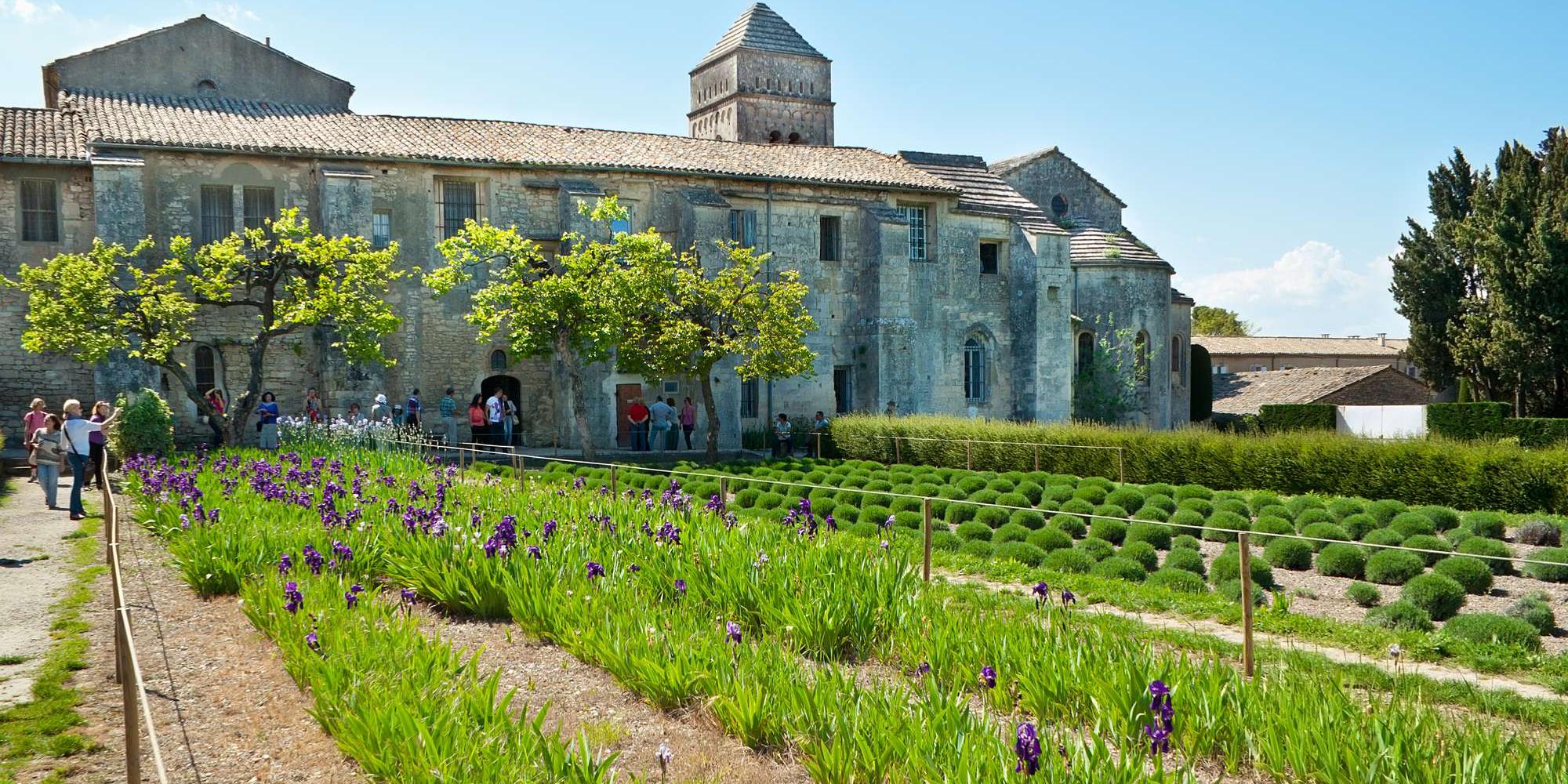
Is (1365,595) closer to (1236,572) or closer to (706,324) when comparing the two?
(1236,572)

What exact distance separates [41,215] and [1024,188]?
104ft

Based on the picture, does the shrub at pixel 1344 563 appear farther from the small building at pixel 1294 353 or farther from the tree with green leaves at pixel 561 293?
the small building at pixel 1294 353

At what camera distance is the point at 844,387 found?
35219mm

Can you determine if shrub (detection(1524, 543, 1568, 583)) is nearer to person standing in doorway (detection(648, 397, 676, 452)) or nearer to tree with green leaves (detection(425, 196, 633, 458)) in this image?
tree with green leaves (detection(425, 196, 633, 458))

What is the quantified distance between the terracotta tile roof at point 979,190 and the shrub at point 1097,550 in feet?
81.2

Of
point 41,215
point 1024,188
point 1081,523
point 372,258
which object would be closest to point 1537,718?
point 1081,523

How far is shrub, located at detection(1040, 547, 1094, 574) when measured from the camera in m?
12.5

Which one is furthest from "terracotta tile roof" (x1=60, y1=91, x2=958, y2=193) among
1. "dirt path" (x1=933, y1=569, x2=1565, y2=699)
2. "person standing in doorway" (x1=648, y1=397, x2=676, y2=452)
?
"dirt path" (x1=933, y1=569, x2=1565, y2=699)

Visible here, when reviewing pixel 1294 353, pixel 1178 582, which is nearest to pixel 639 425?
pixel 1178 582

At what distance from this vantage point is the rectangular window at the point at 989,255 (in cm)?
3784

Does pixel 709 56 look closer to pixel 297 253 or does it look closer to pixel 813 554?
pixel 297 253

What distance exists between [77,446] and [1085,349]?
30.8 metres

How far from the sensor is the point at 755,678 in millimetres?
6301

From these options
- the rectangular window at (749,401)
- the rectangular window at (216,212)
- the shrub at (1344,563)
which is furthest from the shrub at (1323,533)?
the rectangular window at (216,212)
